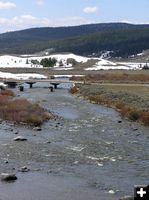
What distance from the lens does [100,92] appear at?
49.6m

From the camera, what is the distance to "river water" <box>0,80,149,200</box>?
46.7 feet

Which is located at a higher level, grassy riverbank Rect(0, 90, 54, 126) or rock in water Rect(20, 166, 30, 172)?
grassy riverbank Rect(0, 90, 54, 126)

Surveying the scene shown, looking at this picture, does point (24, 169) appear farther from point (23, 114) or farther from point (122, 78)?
point (122, 78)

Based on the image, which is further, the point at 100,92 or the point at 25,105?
the point at 100,92

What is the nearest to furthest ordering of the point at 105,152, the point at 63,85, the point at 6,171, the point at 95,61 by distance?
the point at 6,171, the point at 105,152, the point at 63,85, the point at 95,61

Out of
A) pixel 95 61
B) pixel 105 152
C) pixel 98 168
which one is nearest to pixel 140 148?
pixel 105 152

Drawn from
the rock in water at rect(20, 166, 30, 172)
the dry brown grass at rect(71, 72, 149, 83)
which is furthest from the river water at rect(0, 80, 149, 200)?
the dry brown grass at rect(71, 72, 149, 83)

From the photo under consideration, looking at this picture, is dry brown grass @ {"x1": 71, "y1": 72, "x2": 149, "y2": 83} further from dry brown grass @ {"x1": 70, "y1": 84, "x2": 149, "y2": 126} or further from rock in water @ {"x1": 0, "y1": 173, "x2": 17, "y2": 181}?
rock in water @ {"x1": 0, "y1": 173, "x2": 17, "y2": 181}

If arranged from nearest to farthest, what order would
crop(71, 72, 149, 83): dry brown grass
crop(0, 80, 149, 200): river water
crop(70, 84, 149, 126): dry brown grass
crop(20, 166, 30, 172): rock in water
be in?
1. crop(0, 80, 149, 200): river water
2. crop(20, 166, 30, 172): rock in water
3. crop(70, 84, 149, 126): dry brown grass
4. crop(71, 72, 149, 83): dry brown grass

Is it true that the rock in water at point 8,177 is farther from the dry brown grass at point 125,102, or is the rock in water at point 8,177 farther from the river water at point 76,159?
the dry brown grass at point 125,102

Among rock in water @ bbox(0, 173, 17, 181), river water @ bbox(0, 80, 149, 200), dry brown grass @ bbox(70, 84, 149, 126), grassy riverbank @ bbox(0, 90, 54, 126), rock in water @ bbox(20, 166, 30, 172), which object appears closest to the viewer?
river water @ bbox(0, 80, 149, 200)

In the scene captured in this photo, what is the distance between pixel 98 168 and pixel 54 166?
63.6 inches

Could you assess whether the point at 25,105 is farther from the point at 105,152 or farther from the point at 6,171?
the point at 6,171

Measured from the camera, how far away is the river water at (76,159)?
46.7ft
